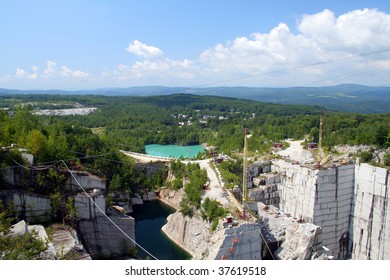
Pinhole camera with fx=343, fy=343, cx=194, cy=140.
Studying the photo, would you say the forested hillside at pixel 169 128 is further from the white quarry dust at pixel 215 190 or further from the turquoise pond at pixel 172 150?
the white quarry dust at pixel 215 190

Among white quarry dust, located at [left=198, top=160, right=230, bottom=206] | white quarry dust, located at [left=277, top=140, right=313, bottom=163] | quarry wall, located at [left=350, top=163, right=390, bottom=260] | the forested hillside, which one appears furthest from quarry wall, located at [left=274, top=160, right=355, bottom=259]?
the forested hillside

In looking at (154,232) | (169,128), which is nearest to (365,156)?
(154,232)

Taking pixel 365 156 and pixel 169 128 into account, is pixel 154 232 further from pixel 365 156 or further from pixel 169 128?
pixel 169 128

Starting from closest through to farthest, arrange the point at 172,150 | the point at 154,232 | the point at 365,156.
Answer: the point at 154,232, the point at 365,156, the point at 172,150

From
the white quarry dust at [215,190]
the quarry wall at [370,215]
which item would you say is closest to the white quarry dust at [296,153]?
the quarry wall at [370,215]

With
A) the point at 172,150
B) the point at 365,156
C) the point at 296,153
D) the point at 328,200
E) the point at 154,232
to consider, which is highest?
the point at 365,156

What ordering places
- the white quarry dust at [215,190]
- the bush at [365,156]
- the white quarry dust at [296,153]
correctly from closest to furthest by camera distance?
the white quarry dust at [215,190] → the bush at [365,156] → the white quarry dust at [296,153]

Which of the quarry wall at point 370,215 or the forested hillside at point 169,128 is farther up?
the forested hillside at point 169,128
